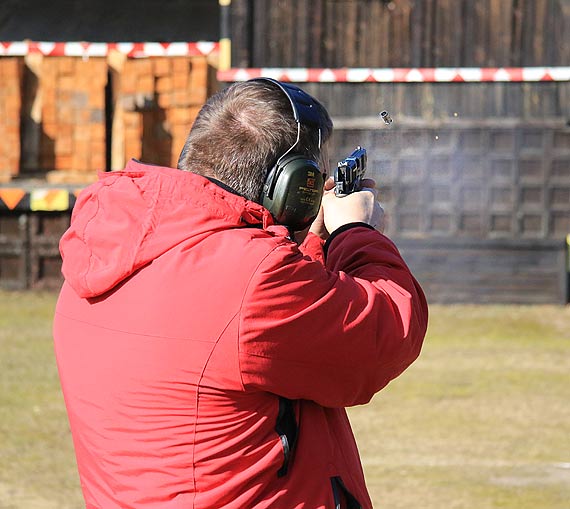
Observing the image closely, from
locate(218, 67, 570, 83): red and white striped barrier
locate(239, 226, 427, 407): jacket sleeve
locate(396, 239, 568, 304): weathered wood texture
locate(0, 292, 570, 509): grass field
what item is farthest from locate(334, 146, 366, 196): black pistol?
locate(396, 239, 568, 304): weathered wood texture

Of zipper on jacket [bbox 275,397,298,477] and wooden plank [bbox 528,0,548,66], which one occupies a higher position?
wooden plank [bbox 528,0,548,66]

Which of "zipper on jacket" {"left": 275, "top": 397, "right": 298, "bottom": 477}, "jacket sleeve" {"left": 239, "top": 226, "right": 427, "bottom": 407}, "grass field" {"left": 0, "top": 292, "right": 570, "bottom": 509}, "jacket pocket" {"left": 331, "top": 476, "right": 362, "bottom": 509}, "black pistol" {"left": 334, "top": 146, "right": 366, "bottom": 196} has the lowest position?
"grass field" {"left": 0, "top": 292, "right": 570, "bottom": 509}

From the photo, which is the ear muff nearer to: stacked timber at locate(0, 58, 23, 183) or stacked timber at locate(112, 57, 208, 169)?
stacked timber at locate(112, 57, 208, 169)

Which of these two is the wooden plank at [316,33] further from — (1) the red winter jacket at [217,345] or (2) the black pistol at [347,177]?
(1) the red winter jacket at [217,345]

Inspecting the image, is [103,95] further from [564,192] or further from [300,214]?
[300,214]

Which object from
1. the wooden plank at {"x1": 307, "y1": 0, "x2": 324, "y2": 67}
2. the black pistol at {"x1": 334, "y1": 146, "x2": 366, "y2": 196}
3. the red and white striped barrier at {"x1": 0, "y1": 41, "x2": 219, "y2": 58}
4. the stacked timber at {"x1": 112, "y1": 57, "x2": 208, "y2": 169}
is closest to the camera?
the black pistol at {"x1": 334, "y1": 146, "x2": 366, "y2": 196}

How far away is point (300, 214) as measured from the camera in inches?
81.2

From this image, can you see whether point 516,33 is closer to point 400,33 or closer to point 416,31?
point 416,31

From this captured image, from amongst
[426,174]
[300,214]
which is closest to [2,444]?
[300,214]

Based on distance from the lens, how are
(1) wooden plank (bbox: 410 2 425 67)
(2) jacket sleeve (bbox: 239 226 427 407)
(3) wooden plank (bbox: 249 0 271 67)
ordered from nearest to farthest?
(2) jacket sleeve (bbox: 239 226 427 407)
(1) wooden plank (bbox: 410 2 425 67)
(3) wooden plank (bbox: 249 0 271 67)

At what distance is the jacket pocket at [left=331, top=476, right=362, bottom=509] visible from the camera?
6.36ft

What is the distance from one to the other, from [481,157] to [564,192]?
3.02ft

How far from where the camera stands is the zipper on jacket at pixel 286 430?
74.6 inches

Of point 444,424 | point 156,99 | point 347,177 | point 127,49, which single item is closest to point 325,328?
point 347,177
